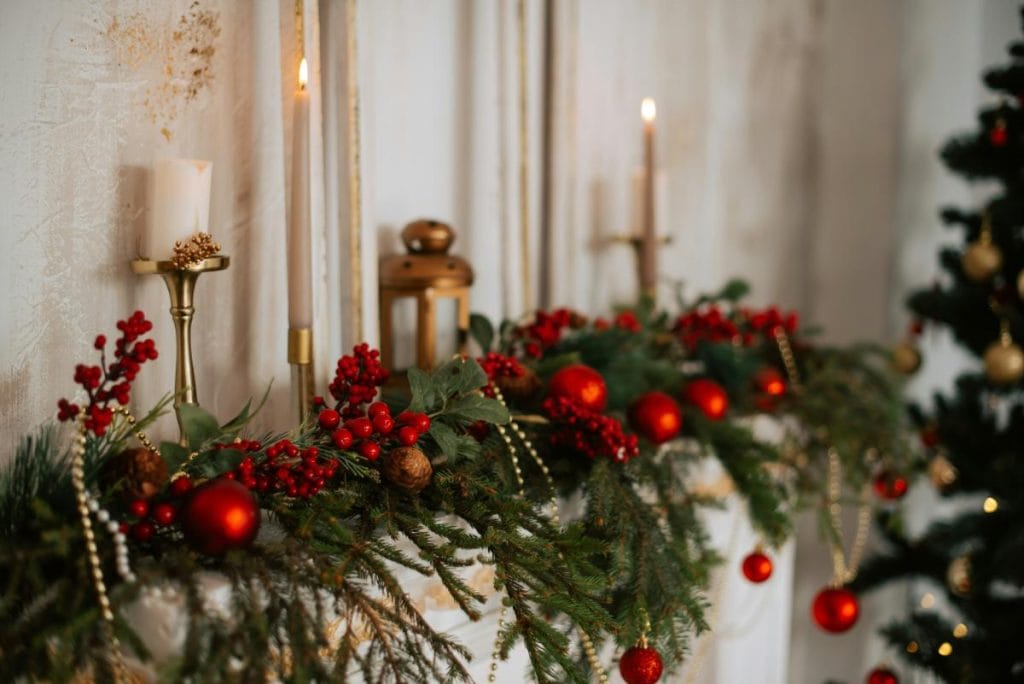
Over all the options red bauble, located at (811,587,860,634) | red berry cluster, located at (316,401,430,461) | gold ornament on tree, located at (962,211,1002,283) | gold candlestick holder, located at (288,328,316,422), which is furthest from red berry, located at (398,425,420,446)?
gold ornament on tree, located at (962,211,1002,283)

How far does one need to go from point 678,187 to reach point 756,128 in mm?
297

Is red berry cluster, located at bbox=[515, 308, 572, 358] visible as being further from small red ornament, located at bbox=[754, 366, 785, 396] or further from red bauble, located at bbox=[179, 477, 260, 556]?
red bauble, located at bbox=[179, 477, 260, 556]

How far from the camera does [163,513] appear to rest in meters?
0.71

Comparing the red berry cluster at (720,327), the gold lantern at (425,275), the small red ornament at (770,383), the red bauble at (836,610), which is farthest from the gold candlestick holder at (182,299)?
the red bauble at (836,610)

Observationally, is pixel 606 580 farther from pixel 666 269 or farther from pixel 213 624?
pixel 666 269

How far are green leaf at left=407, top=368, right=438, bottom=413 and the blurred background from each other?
0.70 ft

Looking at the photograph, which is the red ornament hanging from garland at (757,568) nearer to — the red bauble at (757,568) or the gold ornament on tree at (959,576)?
the red bauble at (757,568)

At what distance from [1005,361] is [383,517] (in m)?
1.18

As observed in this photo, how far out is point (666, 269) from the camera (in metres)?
1.67

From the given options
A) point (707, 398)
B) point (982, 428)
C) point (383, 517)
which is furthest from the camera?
point (982, 428)

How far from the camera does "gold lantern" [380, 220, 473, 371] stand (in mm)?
1104

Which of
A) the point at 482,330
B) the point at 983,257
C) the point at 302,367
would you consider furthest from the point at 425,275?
the point at 983,257

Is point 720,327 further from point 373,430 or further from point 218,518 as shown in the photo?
point 218,518

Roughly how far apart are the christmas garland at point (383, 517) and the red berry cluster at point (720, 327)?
0.16 metres
